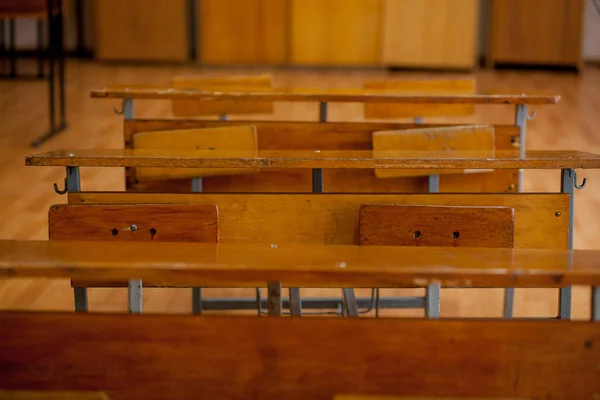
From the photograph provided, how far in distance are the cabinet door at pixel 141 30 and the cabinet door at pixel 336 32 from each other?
42.9 inches

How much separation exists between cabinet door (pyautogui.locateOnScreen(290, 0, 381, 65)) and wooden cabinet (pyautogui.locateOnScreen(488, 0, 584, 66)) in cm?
117

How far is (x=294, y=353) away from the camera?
1.28 meters

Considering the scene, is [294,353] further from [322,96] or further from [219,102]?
[219,102]

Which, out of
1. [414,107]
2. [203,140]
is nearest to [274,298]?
[203,140]

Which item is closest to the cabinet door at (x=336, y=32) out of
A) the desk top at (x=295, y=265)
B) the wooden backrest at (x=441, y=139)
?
the wooden backrest at (x=441, y=139)

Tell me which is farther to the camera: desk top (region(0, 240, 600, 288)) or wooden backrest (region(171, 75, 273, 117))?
wooden backrest (region(171, 75, 273, 117))

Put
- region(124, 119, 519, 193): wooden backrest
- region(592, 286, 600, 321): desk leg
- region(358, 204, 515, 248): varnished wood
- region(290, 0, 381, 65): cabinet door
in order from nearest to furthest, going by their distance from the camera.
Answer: region(592, 286, 600, 321): desk leg, region(358, 204, 515, 248): varnished wood, region(124, 119, 519, 193): wooden backrest, region(290, 0, 381, 65): cabinet door

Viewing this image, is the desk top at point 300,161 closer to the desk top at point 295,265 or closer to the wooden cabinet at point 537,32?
the desk top at point 295,265

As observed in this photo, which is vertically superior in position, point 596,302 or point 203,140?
point 203,140

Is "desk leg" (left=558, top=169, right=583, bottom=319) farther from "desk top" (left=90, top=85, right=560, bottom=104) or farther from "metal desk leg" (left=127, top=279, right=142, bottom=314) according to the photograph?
"metal desk leg" (left=127, top=279, right=142, bottom=314)

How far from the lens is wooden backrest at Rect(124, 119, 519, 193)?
2.75 m

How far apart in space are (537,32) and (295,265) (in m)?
8.19

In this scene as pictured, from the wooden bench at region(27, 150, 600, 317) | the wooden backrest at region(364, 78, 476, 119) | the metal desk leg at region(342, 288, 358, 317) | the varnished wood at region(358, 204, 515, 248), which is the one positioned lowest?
the metal desk leg at region(342, 288, 358, 317)

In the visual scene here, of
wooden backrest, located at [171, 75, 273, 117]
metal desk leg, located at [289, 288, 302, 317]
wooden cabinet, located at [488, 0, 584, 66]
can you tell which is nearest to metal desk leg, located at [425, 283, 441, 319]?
metal desk leg, located at [289, 288, 302, 317]
